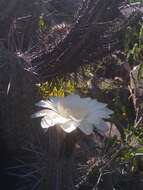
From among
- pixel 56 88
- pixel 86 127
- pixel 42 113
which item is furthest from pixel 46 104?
pixel 56 88

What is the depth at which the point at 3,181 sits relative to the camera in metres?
1.40

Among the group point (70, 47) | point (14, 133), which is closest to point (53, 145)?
point (14, 133)

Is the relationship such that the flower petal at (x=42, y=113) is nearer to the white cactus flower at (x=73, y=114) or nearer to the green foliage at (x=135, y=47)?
the white cactus flower at (x=73, y=114)

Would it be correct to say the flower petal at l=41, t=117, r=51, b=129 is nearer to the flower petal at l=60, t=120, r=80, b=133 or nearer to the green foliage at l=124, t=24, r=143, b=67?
the flower petal at l=60, t=120, r=80, b=133

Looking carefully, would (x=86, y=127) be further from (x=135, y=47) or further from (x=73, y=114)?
(x=135, y=47)

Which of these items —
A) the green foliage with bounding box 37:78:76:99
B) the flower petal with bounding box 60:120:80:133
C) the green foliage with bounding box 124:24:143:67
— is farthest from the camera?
the green foliage with bounding box 124:24:143:67

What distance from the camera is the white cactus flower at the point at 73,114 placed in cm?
123

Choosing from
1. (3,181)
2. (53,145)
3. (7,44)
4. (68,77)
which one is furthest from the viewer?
(68,77)

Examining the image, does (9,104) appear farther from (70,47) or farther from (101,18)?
(101,18)

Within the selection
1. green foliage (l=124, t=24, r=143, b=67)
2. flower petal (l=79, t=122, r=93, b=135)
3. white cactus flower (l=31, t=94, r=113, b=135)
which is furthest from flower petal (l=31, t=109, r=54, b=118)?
green foliage (l=124, t=24, r=143, b=67)

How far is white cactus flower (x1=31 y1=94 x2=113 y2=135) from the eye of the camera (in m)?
1.23

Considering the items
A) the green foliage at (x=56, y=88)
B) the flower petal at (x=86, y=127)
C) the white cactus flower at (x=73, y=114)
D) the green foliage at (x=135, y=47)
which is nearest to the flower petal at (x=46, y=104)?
the white cactus flower at (x=73, y=114)

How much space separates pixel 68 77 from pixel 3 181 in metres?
0.50

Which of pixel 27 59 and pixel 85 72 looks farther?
pixel 85 72
